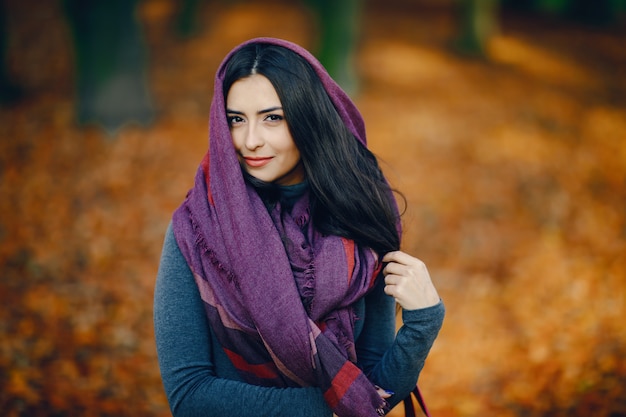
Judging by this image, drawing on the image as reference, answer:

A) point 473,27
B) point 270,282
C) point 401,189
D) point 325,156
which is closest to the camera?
point 270,282

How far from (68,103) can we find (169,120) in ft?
7.30

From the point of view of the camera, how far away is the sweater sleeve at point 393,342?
1745 mm

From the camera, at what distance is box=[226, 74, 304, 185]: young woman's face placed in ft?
5.86

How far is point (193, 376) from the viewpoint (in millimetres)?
1730

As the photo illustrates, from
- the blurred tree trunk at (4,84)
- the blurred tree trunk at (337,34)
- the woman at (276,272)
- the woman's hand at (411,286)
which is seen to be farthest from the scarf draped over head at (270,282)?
the blurred tree trunk at (4,84)

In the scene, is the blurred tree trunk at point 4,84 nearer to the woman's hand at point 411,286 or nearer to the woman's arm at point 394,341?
the woman's arm at point 394,341

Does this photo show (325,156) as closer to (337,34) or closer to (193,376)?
(193,376)

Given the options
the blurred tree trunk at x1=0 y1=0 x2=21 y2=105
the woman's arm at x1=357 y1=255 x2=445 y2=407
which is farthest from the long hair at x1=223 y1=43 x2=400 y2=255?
the blurred tree trunk at x1=0 y1=0 x2=21 y2=105

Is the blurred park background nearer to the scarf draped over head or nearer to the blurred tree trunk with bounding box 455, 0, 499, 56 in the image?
the blurred tree trunk with bounding box 455, 0, 499, 56

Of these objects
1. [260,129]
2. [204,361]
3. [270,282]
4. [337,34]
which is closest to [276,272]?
[270,282]

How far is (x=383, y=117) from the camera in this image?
9.44m

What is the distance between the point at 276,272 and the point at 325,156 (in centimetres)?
50

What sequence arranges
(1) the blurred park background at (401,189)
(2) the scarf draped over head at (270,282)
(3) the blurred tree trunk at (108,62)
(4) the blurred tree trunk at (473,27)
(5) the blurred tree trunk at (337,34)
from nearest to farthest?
(2) the scarf draped over head at (270,282) < (1) the blurred park background at (401,189) < (3) the blurred tree trunk at (108,62) < (5) the blurred tree trunk at (337,34) < (4) the blurred tree trunk at (473,27)

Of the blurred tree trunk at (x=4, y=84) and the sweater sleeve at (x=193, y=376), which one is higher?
the blurred tree trunk at (x=4, y=84)
